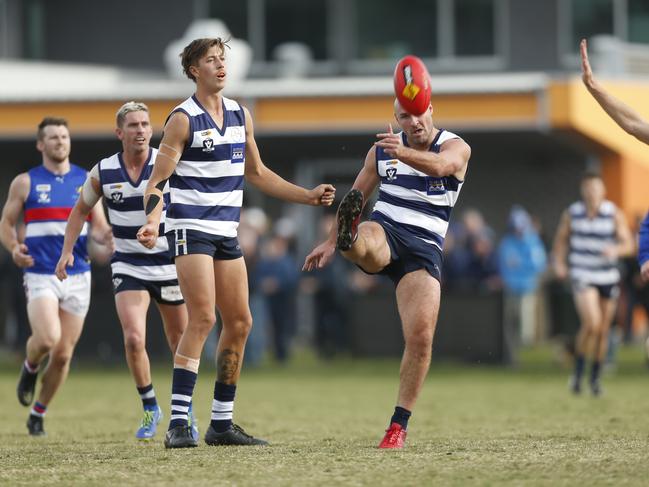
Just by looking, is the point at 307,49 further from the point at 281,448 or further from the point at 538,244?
the point at 281,448

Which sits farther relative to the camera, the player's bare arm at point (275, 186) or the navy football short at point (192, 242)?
the player's bare arm at point (275, 186)

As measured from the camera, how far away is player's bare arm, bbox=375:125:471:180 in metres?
7.72

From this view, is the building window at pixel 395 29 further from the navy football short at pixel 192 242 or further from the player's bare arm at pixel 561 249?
the navy football short at pixel 192 242

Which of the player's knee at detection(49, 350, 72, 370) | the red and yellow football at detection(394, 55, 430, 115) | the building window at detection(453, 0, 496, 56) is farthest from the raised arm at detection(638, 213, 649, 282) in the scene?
the building window at detection(453, 0, 496, 56)

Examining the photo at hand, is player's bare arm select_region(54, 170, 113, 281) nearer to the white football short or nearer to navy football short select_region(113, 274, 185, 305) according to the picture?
navy football short select_region(113, 274, 185, 305)

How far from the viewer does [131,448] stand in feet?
29.1

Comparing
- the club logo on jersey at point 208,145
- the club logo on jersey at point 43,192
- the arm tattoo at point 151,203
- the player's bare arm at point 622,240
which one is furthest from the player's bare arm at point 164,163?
the player's bare arm at point 622,240

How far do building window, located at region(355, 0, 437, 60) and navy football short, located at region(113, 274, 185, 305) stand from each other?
65.8 ft

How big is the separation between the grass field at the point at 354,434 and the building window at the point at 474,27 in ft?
36.8

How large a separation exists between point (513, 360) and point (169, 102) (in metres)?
8.03

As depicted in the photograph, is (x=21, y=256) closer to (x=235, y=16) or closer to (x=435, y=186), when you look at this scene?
(x=435, y=186)

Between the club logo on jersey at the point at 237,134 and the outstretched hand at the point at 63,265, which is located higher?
the club logo on jersey at the point at 237,134

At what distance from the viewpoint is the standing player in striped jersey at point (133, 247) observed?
9664 mm

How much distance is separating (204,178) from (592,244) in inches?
316
